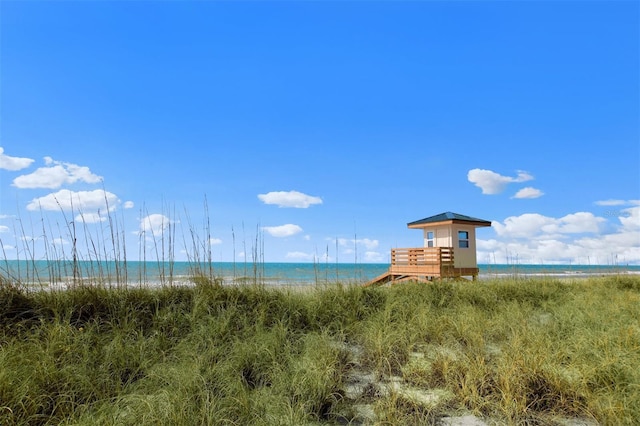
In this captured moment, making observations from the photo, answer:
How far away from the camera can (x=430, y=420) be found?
246 cm

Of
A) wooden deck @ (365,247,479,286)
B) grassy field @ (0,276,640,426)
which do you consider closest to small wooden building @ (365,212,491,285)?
wooden deck @ (365,247,479,286)

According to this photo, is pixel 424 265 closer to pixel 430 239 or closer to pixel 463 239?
pixel 430 239

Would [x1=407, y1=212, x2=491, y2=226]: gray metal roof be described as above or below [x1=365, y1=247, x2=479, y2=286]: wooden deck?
above

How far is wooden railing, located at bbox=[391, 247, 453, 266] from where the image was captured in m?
12.7

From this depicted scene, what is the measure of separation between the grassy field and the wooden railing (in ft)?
24.7

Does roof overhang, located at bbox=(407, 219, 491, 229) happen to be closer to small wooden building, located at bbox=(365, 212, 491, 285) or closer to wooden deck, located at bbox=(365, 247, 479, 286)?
small wooden building, located at bbox=(365, 212, 491, 285)

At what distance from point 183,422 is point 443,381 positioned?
76.6 inches

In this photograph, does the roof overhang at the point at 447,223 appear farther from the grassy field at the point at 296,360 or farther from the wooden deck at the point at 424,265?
the grassy field at the point at 296,360

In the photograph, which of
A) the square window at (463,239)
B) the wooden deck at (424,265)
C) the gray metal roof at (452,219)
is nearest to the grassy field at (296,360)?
the wooden deck at (424,265)

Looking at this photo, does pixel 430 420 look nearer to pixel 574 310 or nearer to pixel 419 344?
pixel 419 344

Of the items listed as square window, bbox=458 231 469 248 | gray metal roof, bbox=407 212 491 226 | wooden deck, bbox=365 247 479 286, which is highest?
gray metal roof, bbox=407 212 491 226

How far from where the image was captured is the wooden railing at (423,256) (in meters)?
12.7

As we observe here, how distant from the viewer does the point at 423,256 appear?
13359 millimetres

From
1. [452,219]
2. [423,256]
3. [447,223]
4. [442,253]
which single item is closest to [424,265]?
[423,256]
